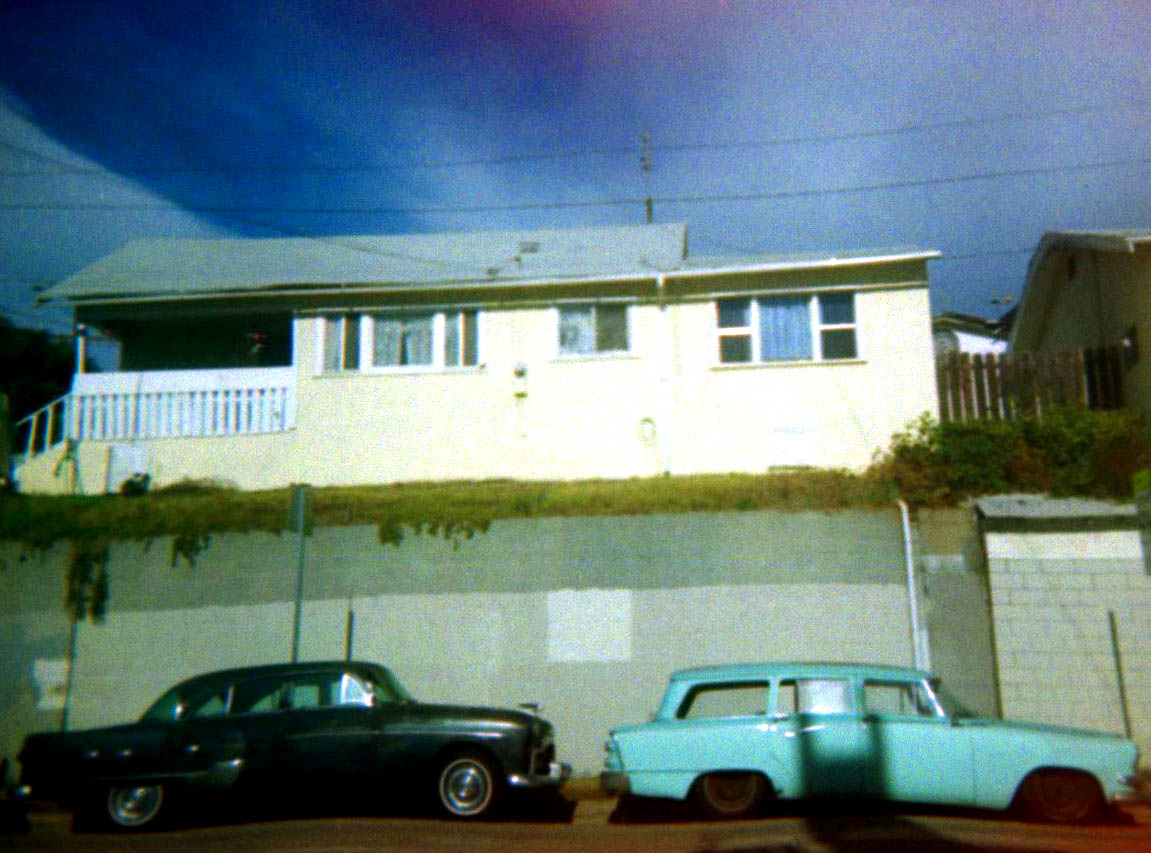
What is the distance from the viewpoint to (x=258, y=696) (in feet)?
31.3

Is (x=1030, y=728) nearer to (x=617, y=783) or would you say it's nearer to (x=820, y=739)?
(x=820, y=739)

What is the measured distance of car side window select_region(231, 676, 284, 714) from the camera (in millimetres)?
9484

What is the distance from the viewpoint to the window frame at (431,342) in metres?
17.5

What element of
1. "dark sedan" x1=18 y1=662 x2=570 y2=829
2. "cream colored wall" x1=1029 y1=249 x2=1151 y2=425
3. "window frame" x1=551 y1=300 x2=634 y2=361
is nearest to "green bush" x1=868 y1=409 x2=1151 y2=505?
"cream colored wall" x1=1029 y1=249 x2=1151 y2=425

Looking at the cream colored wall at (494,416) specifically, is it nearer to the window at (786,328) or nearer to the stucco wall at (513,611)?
the window at (786,328)

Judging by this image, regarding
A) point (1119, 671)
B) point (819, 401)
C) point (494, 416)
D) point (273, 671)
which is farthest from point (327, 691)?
point (819, 401)

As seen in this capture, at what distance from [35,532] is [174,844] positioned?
21.5 ft

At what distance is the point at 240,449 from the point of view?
17.3 m

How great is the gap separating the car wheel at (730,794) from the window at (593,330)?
960 cm

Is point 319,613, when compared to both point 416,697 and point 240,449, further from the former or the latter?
point 240,449

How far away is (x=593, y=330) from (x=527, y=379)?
4.54 feet

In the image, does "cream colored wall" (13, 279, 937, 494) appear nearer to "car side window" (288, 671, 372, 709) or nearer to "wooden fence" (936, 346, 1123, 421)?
"wooden fence" (936, 346, 1123, 421)

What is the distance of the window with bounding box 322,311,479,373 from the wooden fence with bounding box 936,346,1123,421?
7.67 meters

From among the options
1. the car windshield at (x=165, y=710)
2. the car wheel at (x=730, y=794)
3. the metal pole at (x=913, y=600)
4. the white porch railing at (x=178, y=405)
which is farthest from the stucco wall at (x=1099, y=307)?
the white porch railing at (x=178, y=405)
